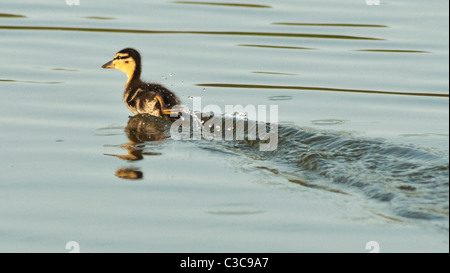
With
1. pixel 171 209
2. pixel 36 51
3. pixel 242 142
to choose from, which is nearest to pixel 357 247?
pixel 171 209

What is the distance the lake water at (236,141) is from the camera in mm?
5348

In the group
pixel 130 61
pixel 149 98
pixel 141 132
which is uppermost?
pixel 130 61

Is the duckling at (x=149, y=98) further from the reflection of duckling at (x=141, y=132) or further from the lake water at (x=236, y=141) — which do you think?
the lake water at (x=236, y=141)

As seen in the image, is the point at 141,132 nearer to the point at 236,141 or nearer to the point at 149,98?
the point at 149,98

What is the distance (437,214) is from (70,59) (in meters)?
6.49

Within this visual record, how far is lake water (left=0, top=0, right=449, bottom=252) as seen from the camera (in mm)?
5348

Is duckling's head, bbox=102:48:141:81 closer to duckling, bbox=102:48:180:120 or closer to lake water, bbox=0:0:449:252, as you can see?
duckling, bbox=102:48:180:120

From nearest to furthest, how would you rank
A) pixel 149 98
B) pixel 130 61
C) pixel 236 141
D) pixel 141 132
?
pixel 236 141 < pixel 141 132 < pixel 149 98 < pixel 130 61

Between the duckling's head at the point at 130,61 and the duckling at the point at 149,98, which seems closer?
the duckling at the point at 149,98

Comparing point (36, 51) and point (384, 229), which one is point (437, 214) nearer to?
point (384, 229)

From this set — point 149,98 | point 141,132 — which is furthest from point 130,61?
point 141,132

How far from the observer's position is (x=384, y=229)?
520 cm

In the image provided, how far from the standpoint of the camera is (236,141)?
24.8ft

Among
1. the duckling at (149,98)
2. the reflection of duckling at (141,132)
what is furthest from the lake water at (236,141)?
the duckling at (149,98)
